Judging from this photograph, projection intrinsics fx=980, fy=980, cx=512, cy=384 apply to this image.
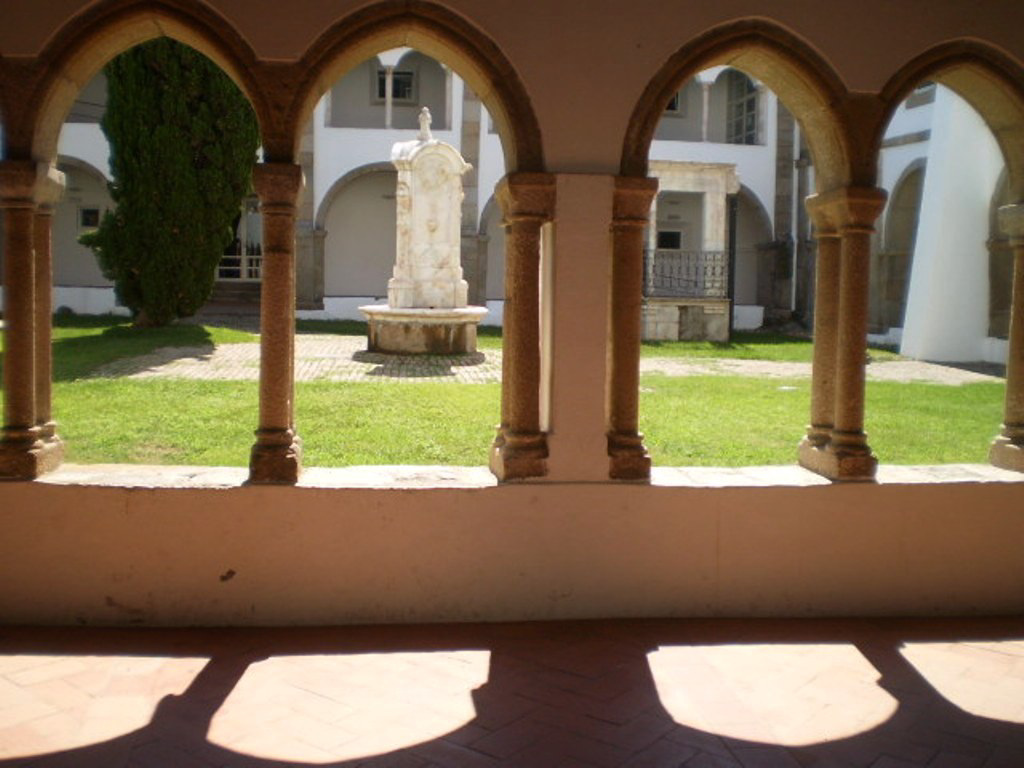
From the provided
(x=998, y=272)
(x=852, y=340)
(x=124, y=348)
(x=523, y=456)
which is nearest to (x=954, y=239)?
(x=998, y=272)

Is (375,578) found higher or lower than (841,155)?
lower

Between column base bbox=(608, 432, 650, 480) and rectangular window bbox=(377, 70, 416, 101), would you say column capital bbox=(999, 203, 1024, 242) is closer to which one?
column base bbox=(608, 432, 650, 480)

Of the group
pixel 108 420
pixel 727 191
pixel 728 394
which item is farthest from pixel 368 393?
pixel 727 191

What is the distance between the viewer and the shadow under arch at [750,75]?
3.52 meters

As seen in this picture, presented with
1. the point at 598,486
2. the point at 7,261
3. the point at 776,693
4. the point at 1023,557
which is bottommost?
the point at 776,693

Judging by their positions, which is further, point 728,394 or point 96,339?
point 96,339

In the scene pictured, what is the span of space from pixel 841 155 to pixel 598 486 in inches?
61.0


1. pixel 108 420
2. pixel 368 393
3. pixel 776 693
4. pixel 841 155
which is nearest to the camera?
pixel 776 693

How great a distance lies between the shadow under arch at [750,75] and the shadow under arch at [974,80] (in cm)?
17

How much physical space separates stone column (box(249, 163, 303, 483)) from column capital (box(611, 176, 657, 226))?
114 centimetres

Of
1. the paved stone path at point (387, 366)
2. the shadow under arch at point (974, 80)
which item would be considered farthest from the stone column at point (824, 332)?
the paved stone path at point (387, 366)

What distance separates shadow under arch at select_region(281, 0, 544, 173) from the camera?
339 cm

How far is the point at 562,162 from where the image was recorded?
11.6 ft

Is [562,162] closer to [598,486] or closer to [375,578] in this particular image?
[598,486]
